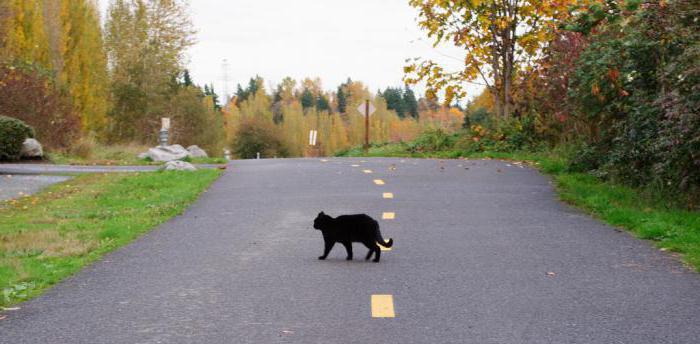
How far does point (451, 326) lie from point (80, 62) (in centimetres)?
4210

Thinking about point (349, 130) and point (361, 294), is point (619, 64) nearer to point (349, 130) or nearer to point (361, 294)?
point (361, 294)

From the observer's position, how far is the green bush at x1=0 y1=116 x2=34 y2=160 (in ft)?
86.4

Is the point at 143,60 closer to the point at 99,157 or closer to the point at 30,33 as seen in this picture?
the point at 30,33

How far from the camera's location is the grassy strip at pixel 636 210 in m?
9.78

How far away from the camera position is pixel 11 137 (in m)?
26.6

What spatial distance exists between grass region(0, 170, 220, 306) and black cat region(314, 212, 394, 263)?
2.64 m

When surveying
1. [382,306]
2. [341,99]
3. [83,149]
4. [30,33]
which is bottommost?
[382,306]

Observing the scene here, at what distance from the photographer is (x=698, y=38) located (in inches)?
492

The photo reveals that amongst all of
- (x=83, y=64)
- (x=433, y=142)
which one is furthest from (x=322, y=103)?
(x=433, y=142)

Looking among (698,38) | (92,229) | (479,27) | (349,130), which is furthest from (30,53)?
(349,130)

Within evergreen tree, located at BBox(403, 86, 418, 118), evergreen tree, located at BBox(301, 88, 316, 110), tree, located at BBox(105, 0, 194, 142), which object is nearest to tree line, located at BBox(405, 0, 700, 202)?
tree, located at BBox(105, 0, 194, 142)

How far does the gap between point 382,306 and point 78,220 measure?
7721 millimetres

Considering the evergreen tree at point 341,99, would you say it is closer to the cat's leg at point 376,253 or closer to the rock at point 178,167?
the rock at point 178,167

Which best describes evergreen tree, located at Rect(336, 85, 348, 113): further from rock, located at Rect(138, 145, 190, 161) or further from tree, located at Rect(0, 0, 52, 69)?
rock, located at Rect(138, 145, 190, 161)
